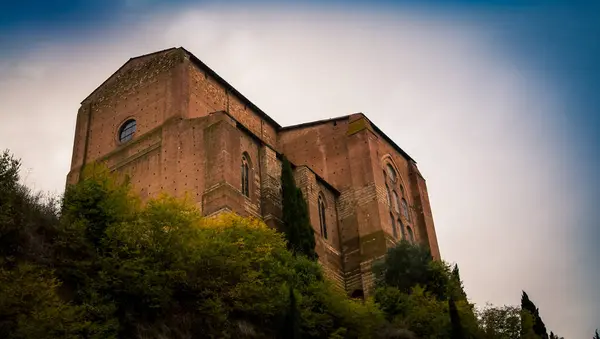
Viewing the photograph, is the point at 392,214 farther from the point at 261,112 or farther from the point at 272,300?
the point at 272,300

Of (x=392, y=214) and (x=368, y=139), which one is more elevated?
(x=368, y=139)

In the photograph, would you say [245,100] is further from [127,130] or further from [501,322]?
[501,322]

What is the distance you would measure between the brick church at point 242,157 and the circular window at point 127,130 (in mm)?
60

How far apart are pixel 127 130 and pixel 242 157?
23.5 feet

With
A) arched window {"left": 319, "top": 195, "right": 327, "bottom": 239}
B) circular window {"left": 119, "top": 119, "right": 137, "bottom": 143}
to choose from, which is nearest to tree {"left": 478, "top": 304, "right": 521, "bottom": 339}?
arched window {"left": 319, "top": 195, "right": 327, "bottom": 239}

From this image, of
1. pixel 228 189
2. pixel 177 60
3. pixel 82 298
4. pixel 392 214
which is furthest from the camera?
pixel 392 214

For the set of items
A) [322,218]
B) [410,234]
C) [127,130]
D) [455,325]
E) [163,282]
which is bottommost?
[455,325]

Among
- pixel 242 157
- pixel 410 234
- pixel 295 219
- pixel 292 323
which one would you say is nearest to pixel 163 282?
pixel 292 323

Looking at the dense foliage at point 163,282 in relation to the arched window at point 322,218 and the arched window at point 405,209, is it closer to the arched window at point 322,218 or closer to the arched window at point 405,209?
the arched window at point 322,218

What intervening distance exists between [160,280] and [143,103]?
16690 mm

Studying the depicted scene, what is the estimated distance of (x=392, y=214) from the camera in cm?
4106

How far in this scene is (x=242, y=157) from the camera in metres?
34.0

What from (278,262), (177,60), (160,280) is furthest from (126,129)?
(160,280)

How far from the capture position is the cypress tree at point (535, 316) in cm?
3456
